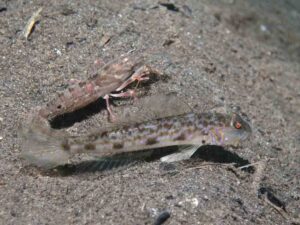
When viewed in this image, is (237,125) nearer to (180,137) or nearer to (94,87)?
(180,137)

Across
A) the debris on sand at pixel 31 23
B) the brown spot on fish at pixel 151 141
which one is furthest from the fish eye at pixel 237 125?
the debris on sand at pixel 31 23

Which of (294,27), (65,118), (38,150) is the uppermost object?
(38,150)

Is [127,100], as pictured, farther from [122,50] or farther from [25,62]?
[25,62]

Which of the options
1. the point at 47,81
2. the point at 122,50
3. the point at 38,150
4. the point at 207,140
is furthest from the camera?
the point at 122,50

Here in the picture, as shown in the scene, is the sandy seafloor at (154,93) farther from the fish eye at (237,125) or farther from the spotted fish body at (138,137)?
the fish eye at (237,125)

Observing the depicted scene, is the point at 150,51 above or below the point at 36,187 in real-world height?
above

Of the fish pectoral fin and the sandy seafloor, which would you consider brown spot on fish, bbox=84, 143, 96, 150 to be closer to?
the sandy seafloor

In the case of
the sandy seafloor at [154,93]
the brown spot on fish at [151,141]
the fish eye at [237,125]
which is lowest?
the sandy seafloor at [154,93]

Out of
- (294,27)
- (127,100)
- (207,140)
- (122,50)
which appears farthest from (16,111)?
(294,27)
